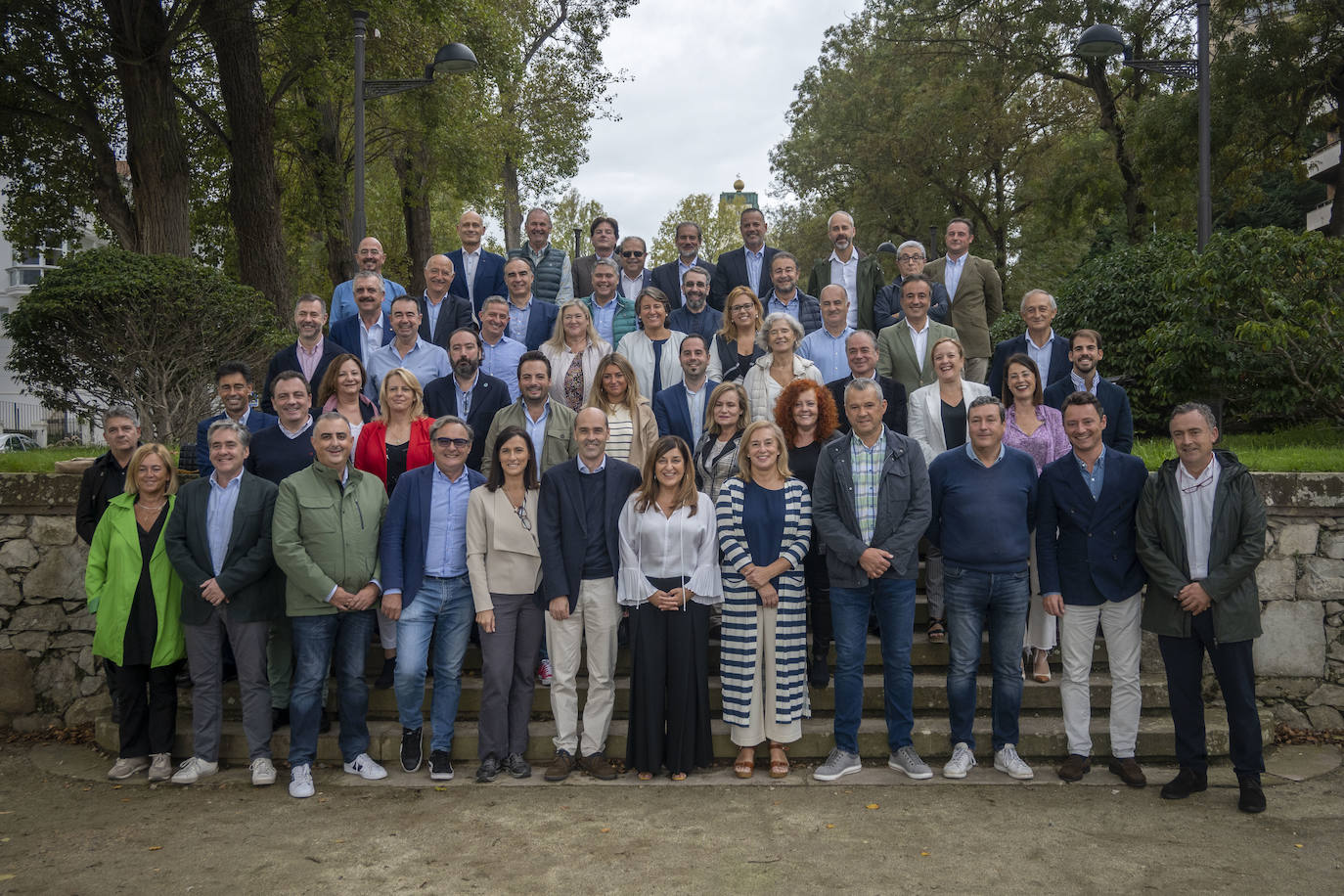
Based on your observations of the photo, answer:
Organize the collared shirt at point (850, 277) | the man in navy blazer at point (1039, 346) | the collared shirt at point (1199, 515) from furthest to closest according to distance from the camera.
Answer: the collared shirt at point (850, 277) → the man in navy blazer at point (1039, 346) → the collared shirt at point (1199, 515)

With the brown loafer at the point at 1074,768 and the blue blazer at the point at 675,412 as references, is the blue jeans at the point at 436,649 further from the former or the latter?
the brown loafer at the point at 1074,768

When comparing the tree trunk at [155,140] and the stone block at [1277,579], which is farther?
the tree trunk at [155,140]

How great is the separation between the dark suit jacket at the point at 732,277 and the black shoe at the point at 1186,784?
510 centimetres

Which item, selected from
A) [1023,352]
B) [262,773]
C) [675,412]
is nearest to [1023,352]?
[1023,352]

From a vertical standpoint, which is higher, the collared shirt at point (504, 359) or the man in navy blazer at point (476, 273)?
the man in navy blazer at point (476, 273)

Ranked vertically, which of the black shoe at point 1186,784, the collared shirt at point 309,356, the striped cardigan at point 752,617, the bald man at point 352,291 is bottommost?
the black shoe at point 1186,784

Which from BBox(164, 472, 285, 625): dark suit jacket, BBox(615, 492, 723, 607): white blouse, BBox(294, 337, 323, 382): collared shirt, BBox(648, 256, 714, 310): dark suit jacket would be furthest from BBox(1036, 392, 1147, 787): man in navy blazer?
BBox(294, 337, 323, 382): collared shirt

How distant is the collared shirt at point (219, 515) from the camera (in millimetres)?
5953

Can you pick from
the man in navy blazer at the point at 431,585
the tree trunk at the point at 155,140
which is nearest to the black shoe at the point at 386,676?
the man in navy blazer at the point at 431,585

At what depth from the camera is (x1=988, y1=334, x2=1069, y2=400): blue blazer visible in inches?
278

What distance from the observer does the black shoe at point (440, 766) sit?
581 cm

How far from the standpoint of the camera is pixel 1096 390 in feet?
21.9

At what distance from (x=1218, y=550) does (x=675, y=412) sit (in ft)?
11.3

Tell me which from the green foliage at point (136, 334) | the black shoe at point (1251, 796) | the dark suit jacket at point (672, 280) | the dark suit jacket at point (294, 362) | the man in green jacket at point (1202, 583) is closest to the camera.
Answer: the black shoe at point (1251, 796)
